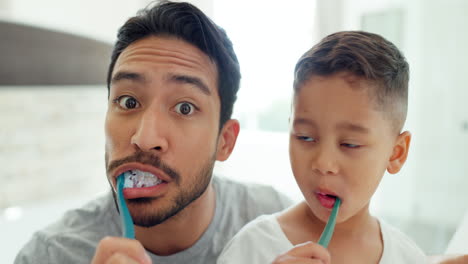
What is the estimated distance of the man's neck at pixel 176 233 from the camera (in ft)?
2.97

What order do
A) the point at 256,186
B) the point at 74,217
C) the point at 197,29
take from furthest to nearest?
the point at 256,186 < the point at 74,217 < the point at 197,29

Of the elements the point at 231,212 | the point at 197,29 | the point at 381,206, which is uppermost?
the point at 197,29

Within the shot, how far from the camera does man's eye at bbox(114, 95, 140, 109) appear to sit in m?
0.78

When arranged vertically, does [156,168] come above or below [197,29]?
below

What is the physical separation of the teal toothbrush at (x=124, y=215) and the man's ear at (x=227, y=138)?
0.85 feet

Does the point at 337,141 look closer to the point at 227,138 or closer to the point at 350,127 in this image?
the point at 350,127

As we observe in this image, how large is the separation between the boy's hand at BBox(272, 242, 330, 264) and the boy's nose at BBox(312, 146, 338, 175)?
11 cm

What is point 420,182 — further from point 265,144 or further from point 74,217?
point 74,217

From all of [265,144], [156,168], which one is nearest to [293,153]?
[156,168]

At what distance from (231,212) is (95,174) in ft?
6.65

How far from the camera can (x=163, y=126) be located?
74 cm

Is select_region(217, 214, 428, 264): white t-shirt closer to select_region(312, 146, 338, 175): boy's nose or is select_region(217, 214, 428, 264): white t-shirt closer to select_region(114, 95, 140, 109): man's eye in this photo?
select_region(312, 146, 338, 175): boy's nose

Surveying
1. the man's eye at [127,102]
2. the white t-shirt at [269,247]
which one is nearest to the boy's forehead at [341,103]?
the white t-shirt at [269,247]

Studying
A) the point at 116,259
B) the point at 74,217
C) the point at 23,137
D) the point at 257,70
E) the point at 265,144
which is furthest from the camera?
the point at 265,144
